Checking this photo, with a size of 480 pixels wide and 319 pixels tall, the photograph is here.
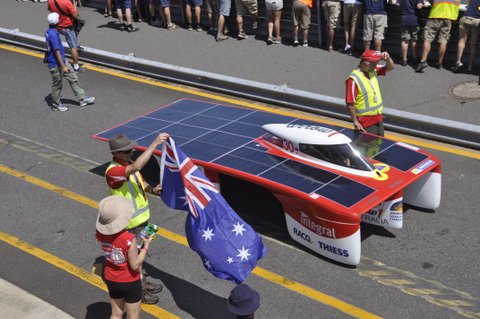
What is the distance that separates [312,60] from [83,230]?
23.7ft

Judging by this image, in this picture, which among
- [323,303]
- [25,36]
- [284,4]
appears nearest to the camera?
[323,303]

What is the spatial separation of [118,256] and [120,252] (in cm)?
5

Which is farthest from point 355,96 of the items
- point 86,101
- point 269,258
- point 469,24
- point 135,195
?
point 86,101

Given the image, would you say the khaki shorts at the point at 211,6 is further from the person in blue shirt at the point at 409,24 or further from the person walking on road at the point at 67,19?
the person in blue shirt at the point at 409,24

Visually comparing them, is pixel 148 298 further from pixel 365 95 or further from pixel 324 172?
pixel 365 95

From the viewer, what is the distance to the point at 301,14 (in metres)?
15.1

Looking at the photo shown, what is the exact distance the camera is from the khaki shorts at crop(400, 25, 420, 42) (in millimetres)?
13664

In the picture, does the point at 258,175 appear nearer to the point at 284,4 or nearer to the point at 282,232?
the point at 282,232

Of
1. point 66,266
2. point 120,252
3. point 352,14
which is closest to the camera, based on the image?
point 120,252

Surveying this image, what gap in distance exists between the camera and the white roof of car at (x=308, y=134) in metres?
8.78

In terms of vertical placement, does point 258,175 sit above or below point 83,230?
above

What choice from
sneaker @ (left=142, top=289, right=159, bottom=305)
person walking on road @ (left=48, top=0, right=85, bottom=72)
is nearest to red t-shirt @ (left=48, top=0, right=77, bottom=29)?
person walking on road @ (left=48, top=0, right=85, bottom=72)

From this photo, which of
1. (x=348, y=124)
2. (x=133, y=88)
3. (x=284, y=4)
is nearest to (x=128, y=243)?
(x=348, y=124)

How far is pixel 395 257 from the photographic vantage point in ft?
27.0
